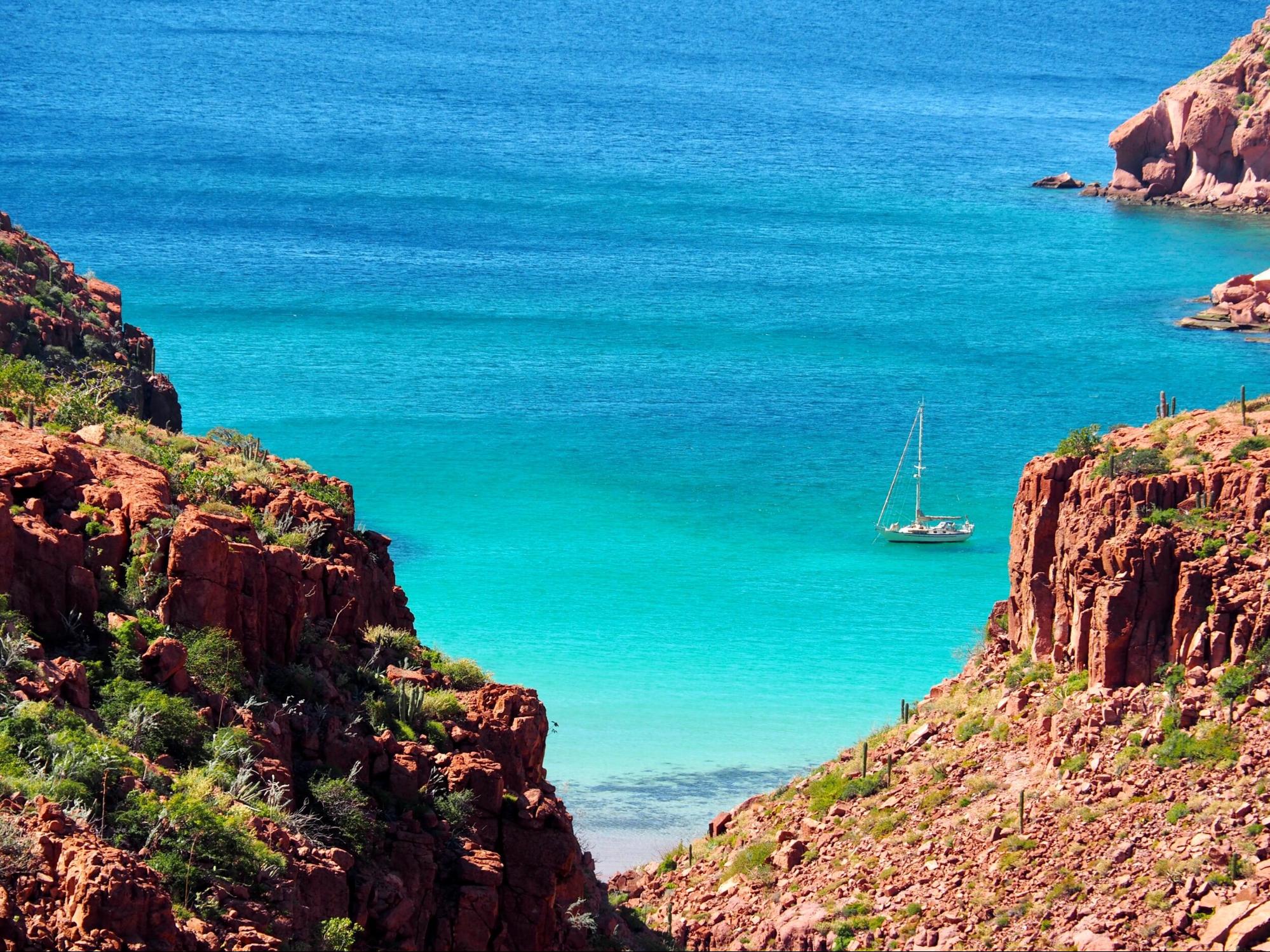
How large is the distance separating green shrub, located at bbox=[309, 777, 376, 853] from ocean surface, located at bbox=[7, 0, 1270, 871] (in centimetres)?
2682

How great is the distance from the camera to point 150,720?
26.4 metres

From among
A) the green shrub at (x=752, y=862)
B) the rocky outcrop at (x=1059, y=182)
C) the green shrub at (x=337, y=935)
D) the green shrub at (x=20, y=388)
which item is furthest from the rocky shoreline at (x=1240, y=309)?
the green shrub at (x=337, y=935)

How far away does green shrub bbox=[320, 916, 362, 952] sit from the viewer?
82.3 ft

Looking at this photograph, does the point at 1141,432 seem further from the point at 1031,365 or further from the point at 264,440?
the point at 1031,365

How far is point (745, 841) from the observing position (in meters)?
47.1

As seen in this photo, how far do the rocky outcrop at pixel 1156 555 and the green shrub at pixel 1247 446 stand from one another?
11 centimetres

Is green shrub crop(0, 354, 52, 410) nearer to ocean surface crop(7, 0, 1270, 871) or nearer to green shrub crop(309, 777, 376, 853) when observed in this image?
green shrub crop(309, 777, 376, 853)

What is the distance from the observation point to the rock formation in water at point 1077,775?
125ft

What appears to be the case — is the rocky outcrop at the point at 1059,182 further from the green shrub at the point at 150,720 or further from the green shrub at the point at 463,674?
the green shrub at the point at 150,720

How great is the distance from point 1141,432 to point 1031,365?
77.7m

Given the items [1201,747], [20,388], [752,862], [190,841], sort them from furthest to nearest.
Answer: [752,862] < [1201,747] < [20,388] < [190,841]

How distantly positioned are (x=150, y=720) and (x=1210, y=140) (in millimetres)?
147288

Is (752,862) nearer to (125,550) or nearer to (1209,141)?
(125,550)

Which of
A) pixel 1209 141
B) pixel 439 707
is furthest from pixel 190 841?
pixel 1209 141
